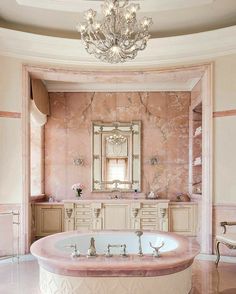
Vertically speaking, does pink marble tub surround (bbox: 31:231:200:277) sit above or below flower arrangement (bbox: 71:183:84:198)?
below

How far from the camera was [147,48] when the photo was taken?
234 inches

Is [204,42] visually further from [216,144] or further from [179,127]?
[179,127]

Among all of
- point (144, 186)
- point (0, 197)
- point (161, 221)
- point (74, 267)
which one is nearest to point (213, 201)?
point (161, 221)

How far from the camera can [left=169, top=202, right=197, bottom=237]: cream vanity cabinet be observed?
6805 millimetres

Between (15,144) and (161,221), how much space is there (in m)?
3.14

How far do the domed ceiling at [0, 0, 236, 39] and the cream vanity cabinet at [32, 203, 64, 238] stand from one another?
3.27 m

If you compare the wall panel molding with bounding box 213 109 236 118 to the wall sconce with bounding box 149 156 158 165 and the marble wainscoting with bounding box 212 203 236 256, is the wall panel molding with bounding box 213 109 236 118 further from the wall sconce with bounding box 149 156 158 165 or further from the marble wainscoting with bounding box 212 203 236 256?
the wall sconce with bounding box 149 156 158 165

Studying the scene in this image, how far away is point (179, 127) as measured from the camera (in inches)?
297

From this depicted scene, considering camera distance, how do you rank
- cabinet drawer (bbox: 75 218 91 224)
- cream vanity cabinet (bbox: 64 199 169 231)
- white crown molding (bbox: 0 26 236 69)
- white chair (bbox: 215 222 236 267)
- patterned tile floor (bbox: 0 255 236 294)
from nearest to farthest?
patterned tile floor (bbox: 0 255 236 294)
white chair (bbox: 215 222 236 267)
white crown molding (bbox: 0 26 236 69)
cream vanity cabinet (bbox: 64 199 169 231)
cabinet drawer (bbox: 75 218 91 224)

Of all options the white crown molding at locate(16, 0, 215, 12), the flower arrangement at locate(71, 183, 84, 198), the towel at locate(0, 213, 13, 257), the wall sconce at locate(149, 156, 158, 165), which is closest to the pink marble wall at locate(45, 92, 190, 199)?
the wall sconce at locate(149, 156, 158, 165)

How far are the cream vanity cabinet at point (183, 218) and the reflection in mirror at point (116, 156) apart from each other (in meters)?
0.98

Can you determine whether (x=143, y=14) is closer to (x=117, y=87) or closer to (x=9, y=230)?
(x=117, y=87)

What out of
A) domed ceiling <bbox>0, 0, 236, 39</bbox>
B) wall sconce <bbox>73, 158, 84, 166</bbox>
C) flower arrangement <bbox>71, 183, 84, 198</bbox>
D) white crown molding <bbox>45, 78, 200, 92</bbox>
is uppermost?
domed ceiling <bbox>0, 0, 236, 39</bbox>

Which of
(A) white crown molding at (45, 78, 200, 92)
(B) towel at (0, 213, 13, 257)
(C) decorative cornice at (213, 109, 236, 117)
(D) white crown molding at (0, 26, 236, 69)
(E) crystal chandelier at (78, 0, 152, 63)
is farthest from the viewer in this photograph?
(A) white crown molding at (45, 78, 200, 92)
